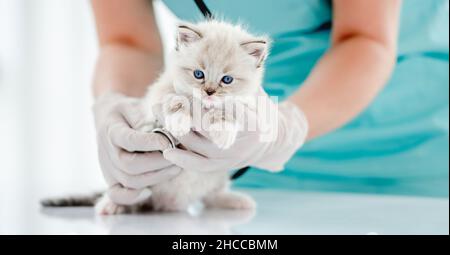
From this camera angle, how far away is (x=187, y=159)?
Result: 1.09 m

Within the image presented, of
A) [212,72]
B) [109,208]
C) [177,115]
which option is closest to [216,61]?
[212,72]

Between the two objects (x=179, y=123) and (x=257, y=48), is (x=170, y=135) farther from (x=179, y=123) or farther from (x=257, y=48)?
(x=257, y=48)

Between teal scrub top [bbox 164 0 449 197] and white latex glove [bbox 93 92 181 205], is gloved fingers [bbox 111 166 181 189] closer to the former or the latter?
white latex glove [bbox 93 92 181 205]

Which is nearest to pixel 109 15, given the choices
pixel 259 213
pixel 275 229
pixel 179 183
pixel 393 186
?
pixel 179 183

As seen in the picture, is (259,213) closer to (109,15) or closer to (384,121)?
(384,121)

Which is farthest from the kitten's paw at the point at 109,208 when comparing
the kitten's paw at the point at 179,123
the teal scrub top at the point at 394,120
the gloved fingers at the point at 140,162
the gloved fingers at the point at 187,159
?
the teal scrub top at the point at 394,120

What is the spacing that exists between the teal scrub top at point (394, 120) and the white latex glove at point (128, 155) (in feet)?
1.67

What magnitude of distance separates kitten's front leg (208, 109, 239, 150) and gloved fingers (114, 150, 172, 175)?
0.17 metres

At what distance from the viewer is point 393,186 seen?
5.30 ft

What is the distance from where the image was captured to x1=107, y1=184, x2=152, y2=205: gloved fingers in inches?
46.9

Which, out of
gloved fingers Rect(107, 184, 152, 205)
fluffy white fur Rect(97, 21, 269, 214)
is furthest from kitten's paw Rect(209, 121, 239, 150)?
gloved fingers Rect(107, 184, 152, 205)

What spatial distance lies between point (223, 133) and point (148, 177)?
0.26 m

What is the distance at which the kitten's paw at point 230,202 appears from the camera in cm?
132

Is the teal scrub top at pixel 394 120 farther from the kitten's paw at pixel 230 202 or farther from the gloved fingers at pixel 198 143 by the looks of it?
the gloved fingers at pixel 198 143
